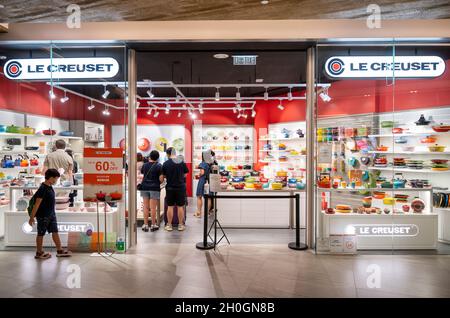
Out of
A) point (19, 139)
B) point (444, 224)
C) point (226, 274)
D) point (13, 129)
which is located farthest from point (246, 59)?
point (19, 139)

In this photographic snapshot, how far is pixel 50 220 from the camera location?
4.51 metres

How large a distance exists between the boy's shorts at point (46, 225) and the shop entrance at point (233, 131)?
53.8 inches

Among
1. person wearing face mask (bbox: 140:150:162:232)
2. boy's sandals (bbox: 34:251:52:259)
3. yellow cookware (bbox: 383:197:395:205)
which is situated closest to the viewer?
boy's sandals (bbox: 34:251:52:259)

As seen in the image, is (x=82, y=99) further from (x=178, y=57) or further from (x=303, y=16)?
(x=303, y=16)

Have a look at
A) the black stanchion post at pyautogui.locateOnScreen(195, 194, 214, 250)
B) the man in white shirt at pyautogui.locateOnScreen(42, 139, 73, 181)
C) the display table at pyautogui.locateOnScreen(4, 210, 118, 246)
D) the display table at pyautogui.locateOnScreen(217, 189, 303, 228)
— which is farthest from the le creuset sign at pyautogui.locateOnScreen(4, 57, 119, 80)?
the display table at pyautogui.locateOnScreen(217, 189, 303, 228)

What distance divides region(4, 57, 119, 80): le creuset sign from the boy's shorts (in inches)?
91.3

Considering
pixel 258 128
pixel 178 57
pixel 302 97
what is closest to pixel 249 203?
pixel 178 57

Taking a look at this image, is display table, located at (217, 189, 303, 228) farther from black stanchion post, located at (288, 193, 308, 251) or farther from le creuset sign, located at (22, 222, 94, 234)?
le creuset sign, located at (22, 222, 94, 234)

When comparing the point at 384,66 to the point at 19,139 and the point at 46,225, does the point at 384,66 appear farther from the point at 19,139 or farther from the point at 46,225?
the point at 19,139

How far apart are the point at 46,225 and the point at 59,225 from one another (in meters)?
0.58

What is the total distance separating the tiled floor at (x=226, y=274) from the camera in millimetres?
3438

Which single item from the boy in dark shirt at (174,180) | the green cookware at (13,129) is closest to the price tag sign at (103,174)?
the boy in dark shirt at (174,180)

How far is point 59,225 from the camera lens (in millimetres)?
5027

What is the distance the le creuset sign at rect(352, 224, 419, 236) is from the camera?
4906 millimetres
